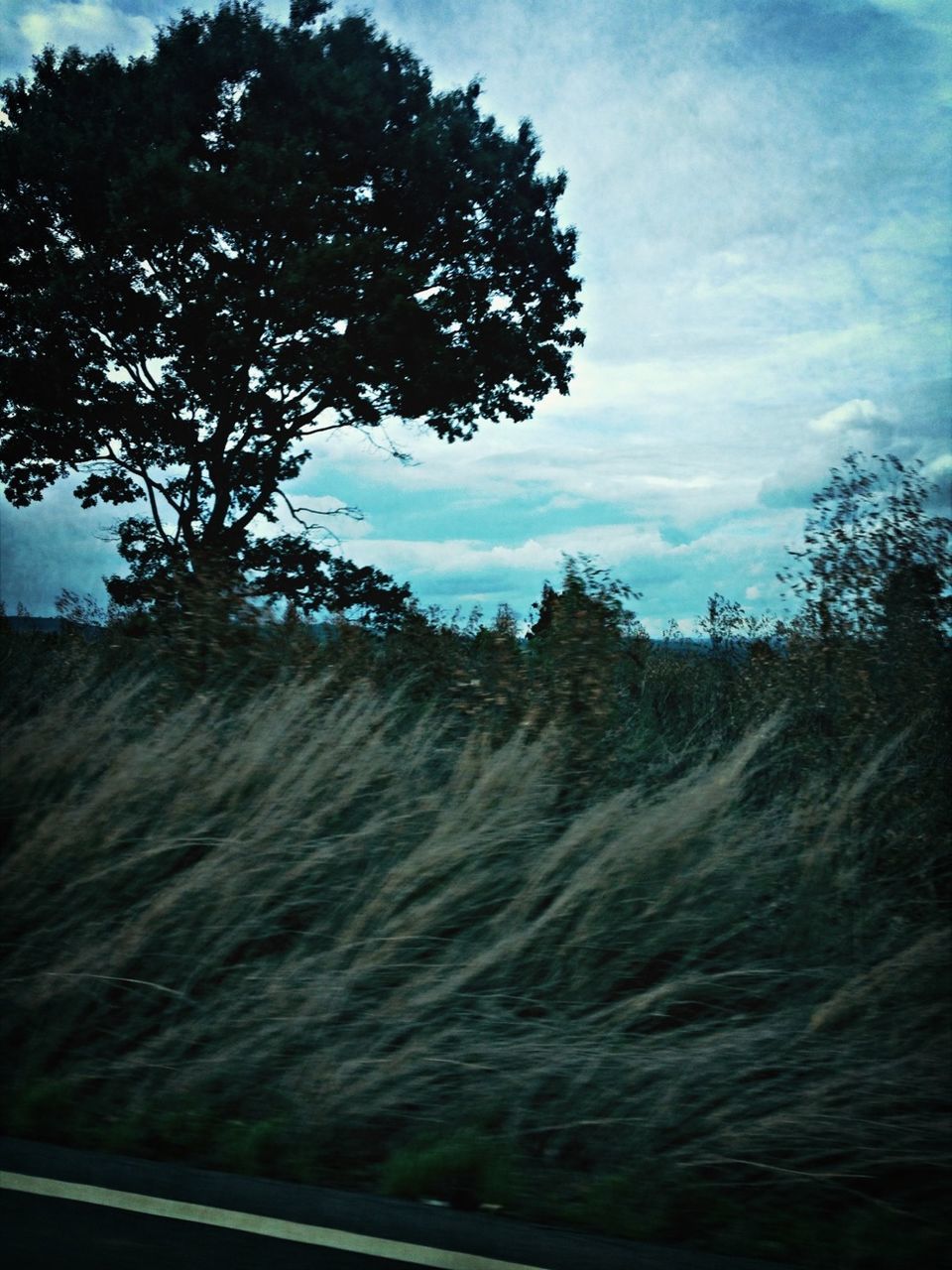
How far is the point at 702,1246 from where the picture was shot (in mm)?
A: 3350

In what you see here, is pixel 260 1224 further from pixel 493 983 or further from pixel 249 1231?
pixel 493 983

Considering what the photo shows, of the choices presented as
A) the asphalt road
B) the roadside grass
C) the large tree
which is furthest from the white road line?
the large tree

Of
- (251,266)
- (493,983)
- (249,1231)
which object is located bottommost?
(249,1231)

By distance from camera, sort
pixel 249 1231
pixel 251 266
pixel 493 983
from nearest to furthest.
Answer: pixel 249 1231, pixel 493 983, pixel 251 266

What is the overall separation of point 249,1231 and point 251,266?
20654mm

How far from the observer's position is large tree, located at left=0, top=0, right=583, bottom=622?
808 inches

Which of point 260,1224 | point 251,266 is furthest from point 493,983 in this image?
point 251,266

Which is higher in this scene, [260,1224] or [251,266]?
[251,266]

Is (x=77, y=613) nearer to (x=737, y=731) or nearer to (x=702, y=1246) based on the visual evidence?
(x=737, y=731)

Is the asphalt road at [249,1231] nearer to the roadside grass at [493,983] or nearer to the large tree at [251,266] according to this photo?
the roadside grass at [493,983]

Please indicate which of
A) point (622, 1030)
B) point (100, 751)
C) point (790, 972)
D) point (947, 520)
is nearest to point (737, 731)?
point (947, 520)

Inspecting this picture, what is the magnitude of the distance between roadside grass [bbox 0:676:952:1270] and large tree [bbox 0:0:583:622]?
1460 centimetres

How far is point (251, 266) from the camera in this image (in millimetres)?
21125

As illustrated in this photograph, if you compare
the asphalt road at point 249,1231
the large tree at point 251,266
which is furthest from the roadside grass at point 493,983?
the large tree at point 251,266
